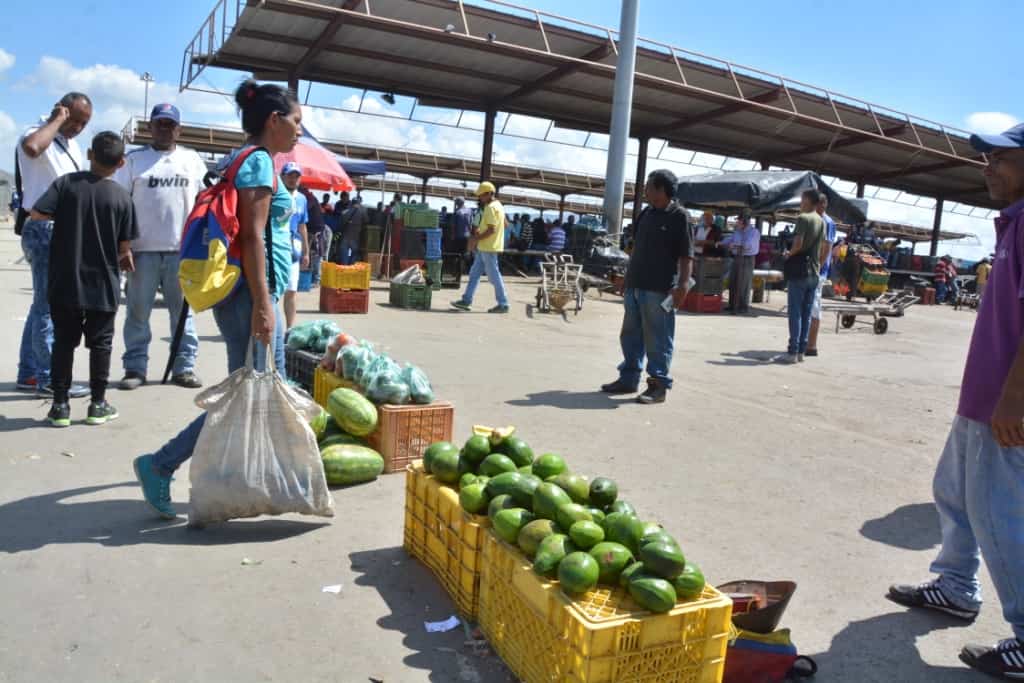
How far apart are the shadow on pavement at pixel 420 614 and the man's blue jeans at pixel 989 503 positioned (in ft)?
6.28

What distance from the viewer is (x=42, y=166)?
18.8ft

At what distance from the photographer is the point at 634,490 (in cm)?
477

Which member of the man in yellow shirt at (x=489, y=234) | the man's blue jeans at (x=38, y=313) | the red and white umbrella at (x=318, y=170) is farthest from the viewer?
the red and white umbrella at (x=318, y=170)

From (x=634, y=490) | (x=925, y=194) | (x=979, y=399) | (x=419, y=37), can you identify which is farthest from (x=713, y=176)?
(x=925, y=194)

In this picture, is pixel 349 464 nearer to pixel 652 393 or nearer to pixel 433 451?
pixel 433 451

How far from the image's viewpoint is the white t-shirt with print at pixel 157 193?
6.14 meters

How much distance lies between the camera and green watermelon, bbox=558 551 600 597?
245cm

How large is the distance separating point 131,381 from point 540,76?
16.7 meters

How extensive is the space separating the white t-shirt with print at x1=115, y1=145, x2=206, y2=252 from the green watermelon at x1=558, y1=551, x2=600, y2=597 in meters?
4.95

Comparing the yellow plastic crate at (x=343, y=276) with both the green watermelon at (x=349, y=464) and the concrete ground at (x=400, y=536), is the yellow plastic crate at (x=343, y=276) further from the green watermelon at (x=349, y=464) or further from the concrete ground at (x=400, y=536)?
the green watermelon at (x=349, y=464)

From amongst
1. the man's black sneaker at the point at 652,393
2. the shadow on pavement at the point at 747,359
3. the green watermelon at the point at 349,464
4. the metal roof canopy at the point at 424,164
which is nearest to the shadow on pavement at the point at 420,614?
the green watermelon at the point at 349,464

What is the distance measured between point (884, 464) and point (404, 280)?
9060mm

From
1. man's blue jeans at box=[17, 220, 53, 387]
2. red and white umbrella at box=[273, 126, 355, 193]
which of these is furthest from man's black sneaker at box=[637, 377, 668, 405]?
red and white umbrella at box=[273, 126, 355, 193]

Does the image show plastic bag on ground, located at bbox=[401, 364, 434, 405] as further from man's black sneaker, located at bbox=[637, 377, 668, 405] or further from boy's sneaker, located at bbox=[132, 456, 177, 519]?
man's black sneaker, located at bbox=[637, 377, 668, 405]
